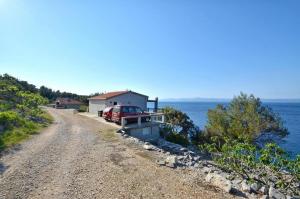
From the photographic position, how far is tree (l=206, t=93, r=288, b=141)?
26438mm

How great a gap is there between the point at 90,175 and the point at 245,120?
74.1 feet

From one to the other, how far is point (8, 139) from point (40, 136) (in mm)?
2221

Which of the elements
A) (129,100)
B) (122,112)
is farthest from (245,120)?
(129,100)

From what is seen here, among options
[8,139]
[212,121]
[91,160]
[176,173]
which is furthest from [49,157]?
[212,121]

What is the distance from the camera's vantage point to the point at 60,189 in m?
7.40

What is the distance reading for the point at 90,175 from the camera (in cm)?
876

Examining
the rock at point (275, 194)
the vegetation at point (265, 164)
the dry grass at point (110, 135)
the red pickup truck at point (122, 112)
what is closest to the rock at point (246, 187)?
the vegetation at point (265, 164)

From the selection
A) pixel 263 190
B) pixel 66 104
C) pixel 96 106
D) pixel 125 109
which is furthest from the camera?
pixel 66 104

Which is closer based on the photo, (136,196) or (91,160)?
(136,196)

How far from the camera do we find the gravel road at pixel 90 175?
7.34 m

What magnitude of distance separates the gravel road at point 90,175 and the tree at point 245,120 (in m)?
17.5

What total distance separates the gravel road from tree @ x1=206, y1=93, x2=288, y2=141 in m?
17.5

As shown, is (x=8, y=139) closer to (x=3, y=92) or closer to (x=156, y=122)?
(x=156, y=122)

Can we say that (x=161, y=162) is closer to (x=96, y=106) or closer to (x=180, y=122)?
(x=180, y=122)
